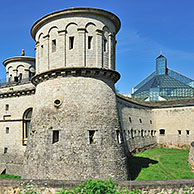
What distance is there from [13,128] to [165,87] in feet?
132

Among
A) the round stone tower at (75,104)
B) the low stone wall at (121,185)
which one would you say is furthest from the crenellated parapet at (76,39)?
the low stone wall at (121,185)

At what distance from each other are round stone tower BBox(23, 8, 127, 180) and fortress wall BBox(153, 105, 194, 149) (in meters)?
21.6

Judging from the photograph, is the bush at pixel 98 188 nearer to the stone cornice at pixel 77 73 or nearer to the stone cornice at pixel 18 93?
the stone cornice at pixel 77 73

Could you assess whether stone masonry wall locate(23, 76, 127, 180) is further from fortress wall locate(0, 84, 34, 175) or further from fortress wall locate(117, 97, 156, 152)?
fortress wall locate(117, 97, 156, 152)

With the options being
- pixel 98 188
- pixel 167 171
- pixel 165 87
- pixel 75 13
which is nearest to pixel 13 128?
pixel 75 13

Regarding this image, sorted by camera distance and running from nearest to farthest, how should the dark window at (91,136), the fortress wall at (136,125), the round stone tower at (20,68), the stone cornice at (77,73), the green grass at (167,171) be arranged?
the dark window at (91,136) → the stone cornice at (77,73) → the green grass at (167,171) → the fortress wall at (136,125) → the round stone tower at (20,68)

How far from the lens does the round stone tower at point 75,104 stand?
1235 cm

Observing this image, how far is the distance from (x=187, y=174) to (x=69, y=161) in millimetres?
11128

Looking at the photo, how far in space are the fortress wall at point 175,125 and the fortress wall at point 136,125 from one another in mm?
1341

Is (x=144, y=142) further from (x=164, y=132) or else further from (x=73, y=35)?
(x=73, y=35)

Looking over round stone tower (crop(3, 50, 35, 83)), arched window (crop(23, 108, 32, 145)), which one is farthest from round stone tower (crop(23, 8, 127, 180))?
round stone tower (crop(3, 50, 35, 83))

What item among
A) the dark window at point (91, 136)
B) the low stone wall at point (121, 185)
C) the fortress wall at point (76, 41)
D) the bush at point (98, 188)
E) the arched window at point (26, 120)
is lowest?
the low stone wall at point (121, 185)

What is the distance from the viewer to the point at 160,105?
34.8 m

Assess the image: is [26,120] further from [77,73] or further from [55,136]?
[77,73]
